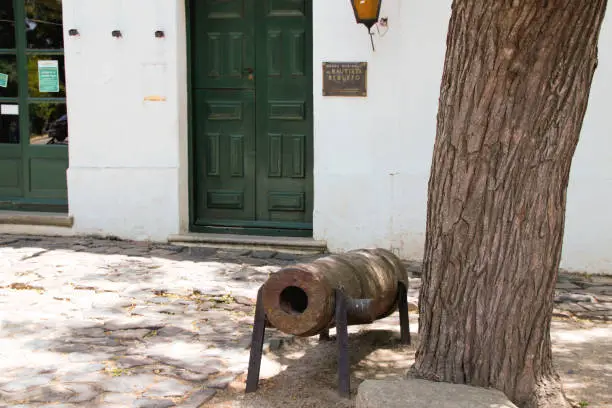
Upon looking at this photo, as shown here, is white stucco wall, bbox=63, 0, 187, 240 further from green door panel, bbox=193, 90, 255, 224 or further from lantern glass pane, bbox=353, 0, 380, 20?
lantern glass pane, bbox=353, 0, 380, 20

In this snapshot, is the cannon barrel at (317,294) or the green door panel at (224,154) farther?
the green door panel at (224,154)

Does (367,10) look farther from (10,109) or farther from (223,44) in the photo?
(10,109)

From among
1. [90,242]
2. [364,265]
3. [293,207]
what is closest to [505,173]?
[364,265]

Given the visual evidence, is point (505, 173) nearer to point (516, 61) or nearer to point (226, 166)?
point (516, 61)

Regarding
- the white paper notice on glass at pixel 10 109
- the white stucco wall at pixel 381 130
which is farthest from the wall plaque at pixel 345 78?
the white paper notice on glass at pixel 10 109

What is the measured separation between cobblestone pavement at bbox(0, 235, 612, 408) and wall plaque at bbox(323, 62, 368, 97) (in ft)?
5.74

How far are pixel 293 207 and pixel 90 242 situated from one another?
224cm

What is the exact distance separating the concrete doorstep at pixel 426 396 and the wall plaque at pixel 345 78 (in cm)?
485

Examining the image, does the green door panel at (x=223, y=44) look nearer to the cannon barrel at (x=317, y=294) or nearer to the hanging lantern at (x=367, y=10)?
the hanging lantern at (x=367, y=10)

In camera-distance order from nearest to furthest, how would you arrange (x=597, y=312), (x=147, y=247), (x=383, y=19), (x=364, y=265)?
(x=364, y=265), (x=597, y=312), (x=383, y=19), (x=147, y=247)

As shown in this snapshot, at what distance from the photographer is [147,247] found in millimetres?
8945

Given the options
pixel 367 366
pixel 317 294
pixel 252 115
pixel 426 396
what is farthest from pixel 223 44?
pixel 426 396

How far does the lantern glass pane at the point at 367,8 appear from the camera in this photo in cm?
816

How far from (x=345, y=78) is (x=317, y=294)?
4333 mm
